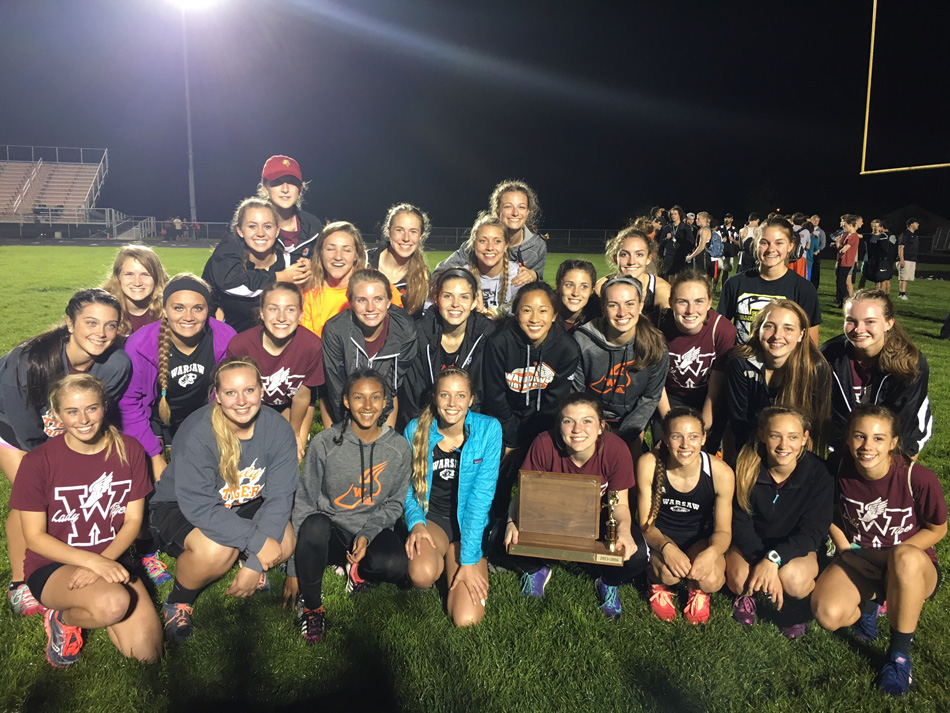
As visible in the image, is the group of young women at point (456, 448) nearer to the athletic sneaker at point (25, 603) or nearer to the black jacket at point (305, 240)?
the athletic sneaker at point (25, 603)

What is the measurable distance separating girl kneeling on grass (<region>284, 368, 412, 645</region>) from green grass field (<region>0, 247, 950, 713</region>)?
0.20 m

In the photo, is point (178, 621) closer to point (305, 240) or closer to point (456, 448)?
point (456, 448)

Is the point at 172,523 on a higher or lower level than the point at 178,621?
higher

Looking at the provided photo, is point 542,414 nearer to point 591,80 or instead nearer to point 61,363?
point 61,363

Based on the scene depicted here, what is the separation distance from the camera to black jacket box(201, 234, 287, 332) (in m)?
4.76

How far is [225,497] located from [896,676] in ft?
10.5

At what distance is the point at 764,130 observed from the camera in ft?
138

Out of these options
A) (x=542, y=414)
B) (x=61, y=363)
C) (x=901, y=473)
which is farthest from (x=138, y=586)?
(x=901, y=473)

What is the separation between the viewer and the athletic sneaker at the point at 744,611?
3.25m

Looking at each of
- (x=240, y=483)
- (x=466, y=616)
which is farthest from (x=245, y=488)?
(x=466, y=616)

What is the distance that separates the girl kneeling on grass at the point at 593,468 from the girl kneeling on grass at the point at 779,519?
51 centimetres

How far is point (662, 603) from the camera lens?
3322 mm

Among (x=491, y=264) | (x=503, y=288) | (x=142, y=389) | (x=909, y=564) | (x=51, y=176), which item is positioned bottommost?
(x=909, y=564)

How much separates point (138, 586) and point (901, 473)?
3.67 m
